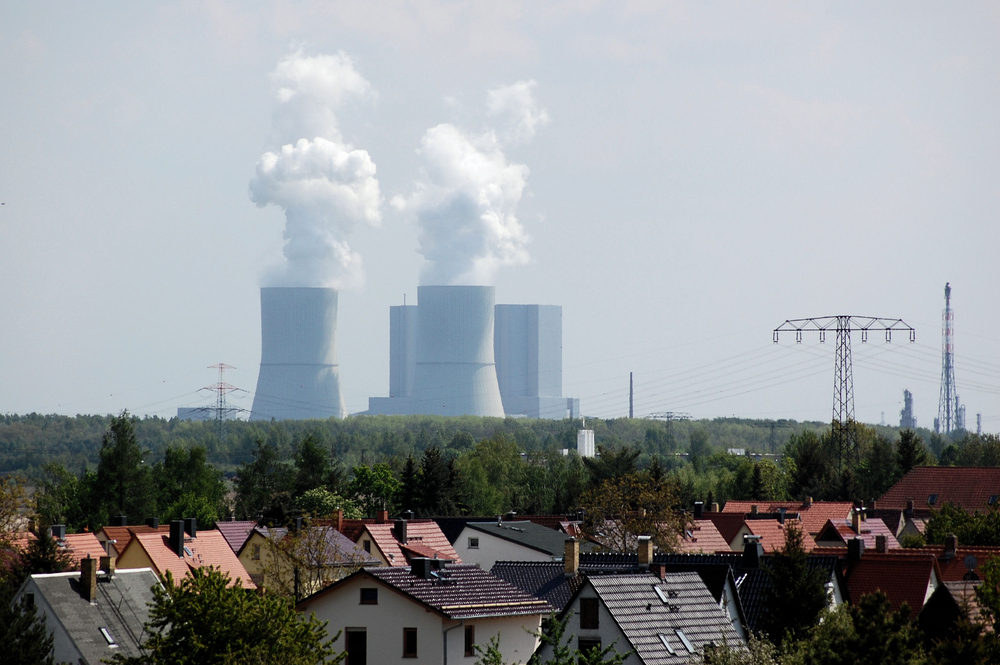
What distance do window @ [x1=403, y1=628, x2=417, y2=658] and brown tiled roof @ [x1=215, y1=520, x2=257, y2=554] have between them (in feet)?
74.6

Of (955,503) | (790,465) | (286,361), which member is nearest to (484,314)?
(286,361)

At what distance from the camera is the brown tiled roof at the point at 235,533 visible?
46.6 meters

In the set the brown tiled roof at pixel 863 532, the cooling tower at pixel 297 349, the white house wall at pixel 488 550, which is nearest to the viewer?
the brown tiled roof at pixel 863 532

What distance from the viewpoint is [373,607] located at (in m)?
24.3

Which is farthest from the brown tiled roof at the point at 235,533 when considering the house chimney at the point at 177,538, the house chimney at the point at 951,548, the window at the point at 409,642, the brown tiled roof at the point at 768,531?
the house chimney at the point at 951,548

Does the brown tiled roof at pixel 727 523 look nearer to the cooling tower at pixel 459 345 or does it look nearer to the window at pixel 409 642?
the window at pixel 409 642

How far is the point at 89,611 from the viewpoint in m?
28.4

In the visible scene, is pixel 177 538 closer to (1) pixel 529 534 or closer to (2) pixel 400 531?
(2) pixel 400 531

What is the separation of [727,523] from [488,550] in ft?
30.6

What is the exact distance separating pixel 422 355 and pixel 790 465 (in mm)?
94381

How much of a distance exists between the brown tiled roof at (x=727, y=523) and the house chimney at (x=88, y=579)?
90.2 ft

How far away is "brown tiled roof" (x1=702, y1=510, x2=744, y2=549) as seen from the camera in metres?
51.6

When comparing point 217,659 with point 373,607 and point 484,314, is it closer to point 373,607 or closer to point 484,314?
point 373,607

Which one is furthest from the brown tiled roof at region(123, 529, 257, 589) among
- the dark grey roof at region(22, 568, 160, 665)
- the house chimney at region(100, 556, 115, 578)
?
the dark grey roof at region(22, 568, 160, 665)
